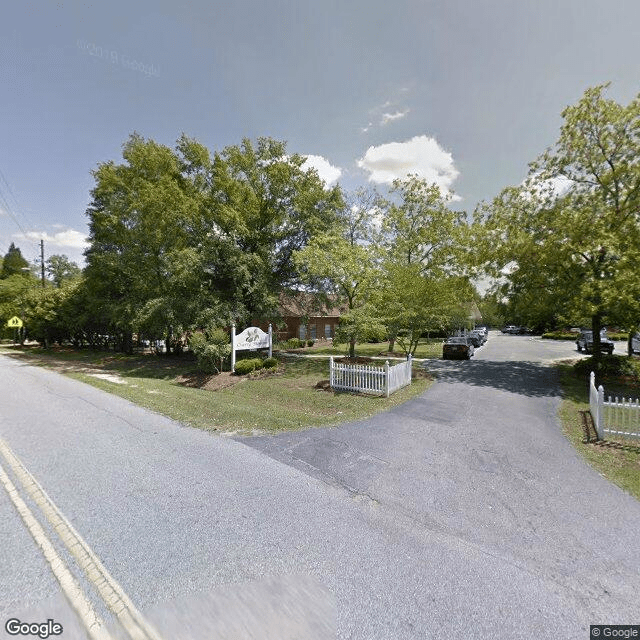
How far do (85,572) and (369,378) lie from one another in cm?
837

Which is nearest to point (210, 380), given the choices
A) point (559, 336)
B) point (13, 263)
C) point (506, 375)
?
point (506, 375)

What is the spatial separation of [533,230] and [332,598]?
16555 mm

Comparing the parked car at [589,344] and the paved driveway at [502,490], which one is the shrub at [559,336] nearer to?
the parked car at [589,344]

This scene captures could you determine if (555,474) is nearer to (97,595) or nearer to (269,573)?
(269,573)

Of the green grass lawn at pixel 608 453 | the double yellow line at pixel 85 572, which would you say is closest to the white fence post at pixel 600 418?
the green grass lawn at pixel 608 453

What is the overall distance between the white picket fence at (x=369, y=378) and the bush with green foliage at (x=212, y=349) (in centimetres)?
625

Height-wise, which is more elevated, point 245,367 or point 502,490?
point 245,367

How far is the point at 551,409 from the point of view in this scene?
898 cm

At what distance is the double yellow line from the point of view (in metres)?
2.49

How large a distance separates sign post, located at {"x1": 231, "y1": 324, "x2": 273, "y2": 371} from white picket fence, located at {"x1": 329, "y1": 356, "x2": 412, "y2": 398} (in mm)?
5698

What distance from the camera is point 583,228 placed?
1230 centimetres

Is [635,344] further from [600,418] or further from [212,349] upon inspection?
[212,349]

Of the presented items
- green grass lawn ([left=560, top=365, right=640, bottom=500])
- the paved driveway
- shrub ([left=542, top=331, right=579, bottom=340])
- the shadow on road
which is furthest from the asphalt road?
shrub ([left=542, top=331, right=579, bottom=340])

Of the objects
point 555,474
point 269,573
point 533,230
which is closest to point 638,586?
point 555,474
